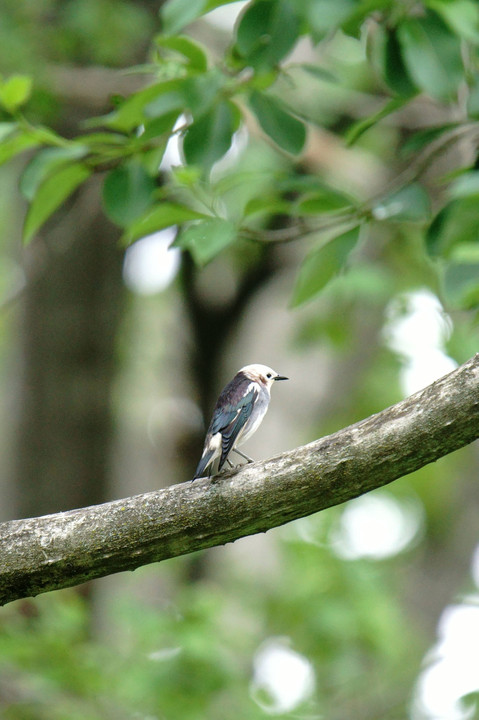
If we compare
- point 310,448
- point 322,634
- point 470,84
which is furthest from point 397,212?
point 322,634

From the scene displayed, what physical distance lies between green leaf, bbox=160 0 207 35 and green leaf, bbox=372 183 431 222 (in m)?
0.89

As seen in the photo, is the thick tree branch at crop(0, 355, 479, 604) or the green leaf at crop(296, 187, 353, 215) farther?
the green leaf at crop(296, 187, 353, 215)

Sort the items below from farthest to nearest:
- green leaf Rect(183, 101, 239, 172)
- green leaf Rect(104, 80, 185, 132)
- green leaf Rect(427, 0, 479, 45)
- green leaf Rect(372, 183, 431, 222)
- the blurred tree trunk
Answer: the blurred tree trunk < green leaf Rect(372, 183, 431, 222) < green leaf Rect(183, 101, 239, 172) < green leaf Rect(104, 80, 185, 132) < green leaf Rect(427, 0, 479, 45)

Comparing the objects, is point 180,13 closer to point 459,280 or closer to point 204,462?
point 459,280

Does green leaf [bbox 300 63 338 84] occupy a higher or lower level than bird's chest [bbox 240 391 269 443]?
higher

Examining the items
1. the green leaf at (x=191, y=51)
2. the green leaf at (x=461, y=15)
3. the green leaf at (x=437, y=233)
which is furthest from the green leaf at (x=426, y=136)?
the green leaf at (x=191, y=51)

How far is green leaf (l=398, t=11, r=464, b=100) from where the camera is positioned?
2.53 m

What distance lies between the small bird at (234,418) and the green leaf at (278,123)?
2.61 feet

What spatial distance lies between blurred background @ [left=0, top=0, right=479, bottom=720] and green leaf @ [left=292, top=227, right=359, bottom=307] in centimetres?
236

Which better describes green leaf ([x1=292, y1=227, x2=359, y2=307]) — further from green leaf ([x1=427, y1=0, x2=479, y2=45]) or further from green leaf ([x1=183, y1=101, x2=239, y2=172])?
green leaf ([x1=427, y1=0, x2=479, y2=45])

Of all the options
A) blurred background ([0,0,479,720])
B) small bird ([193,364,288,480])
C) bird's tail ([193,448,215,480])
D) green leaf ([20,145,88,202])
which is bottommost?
blurred background ([0,0,479,720])

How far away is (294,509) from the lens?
234 cm

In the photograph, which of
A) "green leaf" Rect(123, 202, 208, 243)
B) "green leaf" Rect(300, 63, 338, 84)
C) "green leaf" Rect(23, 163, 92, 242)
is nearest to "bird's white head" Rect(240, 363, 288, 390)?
→ "green leaf" Rect(123, 202, 208, 243)

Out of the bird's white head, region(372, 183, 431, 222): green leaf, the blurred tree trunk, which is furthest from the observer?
the blurred tree trunk
